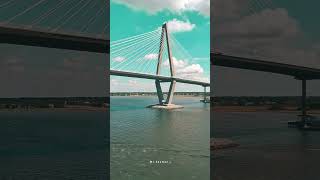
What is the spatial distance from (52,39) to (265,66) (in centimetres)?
879

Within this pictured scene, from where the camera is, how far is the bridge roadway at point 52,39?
1284cm

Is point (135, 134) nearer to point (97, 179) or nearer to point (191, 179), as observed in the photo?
point (97, 179)

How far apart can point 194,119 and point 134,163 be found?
9.85 meters

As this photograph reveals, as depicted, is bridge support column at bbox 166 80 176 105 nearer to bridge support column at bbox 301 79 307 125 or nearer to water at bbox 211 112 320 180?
water at bbox 211 112 320 180

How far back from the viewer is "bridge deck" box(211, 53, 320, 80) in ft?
49.8

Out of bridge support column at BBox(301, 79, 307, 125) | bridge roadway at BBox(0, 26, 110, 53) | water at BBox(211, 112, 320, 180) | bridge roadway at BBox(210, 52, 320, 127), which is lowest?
water at BBox(211, 112, 320, 180)

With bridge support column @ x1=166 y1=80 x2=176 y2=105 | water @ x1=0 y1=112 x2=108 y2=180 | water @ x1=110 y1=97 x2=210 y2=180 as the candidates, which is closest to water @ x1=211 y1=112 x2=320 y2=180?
water @ x1=110 y1=97 x2=210 y2=180

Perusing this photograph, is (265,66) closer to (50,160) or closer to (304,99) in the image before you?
(50,160)

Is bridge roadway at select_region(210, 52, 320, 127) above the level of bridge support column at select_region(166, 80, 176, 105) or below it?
above

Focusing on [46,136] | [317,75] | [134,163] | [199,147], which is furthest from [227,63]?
[46,136]

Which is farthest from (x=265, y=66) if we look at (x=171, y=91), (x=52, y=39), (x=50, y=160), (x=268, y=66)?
(x=50, y=160)

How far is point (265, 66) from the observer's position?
18.0 meters

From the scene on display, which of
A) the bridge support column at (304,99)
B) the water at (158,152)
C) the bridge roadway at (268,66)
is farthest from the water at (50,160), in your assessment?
the bridge support column at (304,99)

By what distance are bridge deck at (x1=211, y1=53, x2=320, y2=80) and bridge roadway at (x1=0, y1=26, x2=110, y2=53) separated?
3473 mm
